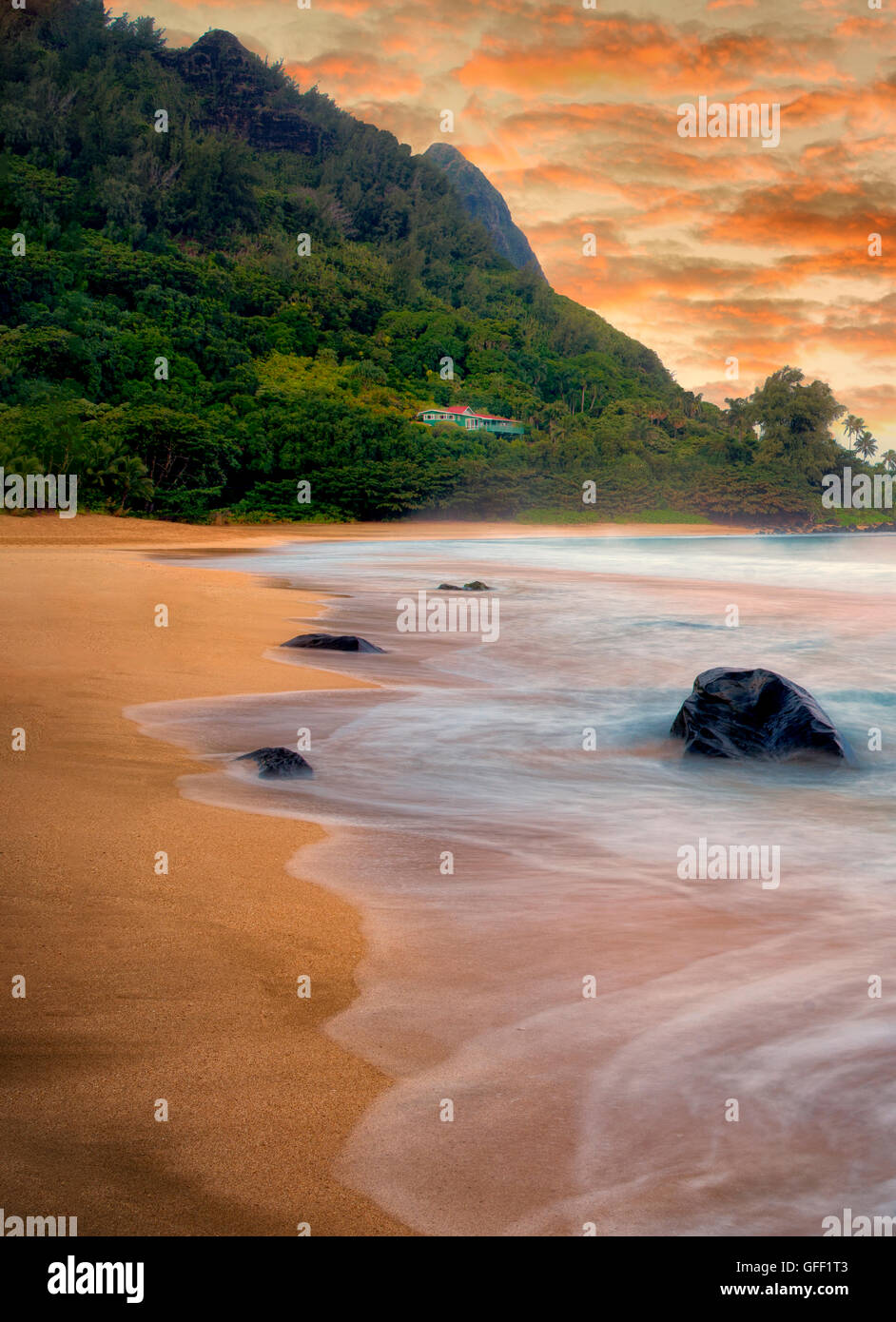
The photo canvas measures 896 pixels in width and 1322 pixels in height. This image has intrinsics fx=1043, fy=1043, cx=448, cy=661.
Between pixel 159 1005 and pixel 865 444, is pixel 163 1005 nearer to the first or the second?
pixel 159 1005

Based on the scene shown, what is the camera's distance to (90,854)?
5.09 meters

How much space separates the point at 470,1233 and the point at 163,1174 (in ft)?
2.64

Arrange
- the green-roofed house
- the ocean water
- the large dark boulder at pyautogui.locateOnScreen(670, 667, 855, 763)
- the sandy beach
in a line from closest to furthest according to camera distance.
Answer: the sandy beach, the ocean water, the large dark boulder at pyautogui.locateOnScreen(670, 667, 855, 763), the green-roofed house

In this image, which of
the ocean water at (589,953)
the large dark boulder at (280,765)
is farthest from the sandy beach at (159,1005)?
the large dark boulder at (280,765)

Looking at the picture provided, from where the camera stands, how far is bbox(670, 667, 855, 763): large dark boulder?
27.7ft

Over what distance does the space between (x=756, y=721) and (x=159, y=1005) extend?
6157 mm

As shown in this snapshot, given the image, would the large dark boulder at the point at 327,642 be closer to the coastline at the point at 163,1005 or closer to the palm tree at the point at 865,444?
the coastline at the point at 163,1005

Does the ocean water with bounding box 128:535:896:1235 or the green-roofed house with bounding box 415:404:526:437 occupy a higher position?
the green-roofed house with bounding box 415:404:526:437

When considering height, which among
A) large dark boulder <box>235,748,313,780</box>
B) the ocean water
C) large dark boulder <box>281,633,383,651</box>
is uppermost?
large dark boulder <box>281,633,383,651</box>

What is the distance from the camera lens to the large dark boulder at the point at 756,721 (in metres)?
8.45

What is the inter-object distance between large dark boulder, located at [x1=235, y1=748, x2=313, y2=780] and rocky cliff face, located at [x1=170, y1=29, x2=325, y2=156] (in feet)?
627

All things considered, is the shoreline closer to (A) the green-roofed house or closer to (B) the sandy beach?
(B) the sandy beach

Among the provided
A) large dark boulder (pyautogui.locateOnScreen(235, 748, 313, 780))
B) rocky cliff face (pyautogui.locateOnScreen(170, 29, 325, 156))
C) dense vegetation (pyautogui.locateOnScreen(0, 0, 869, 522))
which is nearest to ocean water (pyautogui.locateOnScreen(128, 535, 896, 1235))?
large dark boulder (pyautogui.locateOnScreen(235, 748, 313, 780))

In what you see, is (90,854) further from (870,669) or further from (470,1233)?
Result: (870,669)
